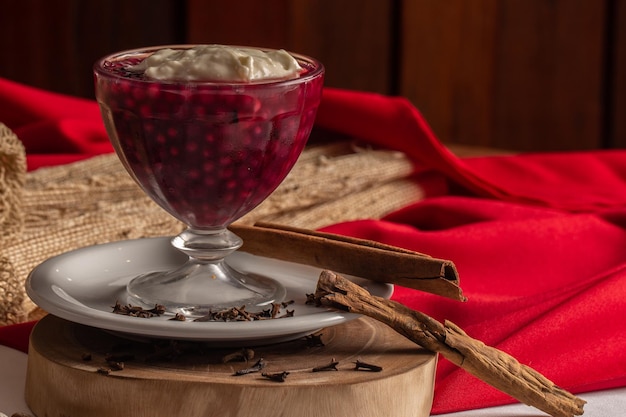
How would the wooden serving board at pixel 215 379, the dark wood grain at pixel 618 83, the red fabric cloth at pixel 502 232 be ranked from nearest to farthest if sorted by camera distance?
the wooden serving board at pixel 215 379, the red fabric cloth at pixel 502 232, the dark wood grain at pixel 618 83

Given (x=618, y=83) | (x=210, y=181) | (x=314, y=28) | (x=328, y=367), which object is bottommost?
(x=618, y=83)

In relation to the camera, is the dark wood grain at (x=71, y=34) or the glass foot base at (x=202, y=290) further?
the dark wood grain at (x=71, y=34)

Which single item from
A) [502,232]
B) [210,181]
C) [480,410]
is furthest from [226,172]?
[502,232]

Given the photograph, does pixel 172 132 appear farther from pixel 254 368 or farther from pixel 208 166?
pixel 254 368

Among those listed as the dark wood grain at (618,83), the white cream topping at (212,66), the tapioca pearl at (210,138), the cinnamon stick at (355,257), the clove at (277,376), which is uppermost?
the white cream topping at (212,66)

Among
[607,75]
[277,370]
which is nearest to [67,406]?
[277,370]

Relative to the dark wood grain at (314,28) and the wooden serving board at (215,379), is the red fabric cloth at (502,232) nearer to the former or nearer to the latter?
the wooden serving board at (215,379)

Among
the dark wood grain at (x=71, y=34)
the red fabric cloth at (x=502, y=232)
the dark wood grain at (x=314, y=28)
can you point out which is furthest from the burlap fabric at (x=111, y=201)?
the dark wood grain at (x=71, y=34)
